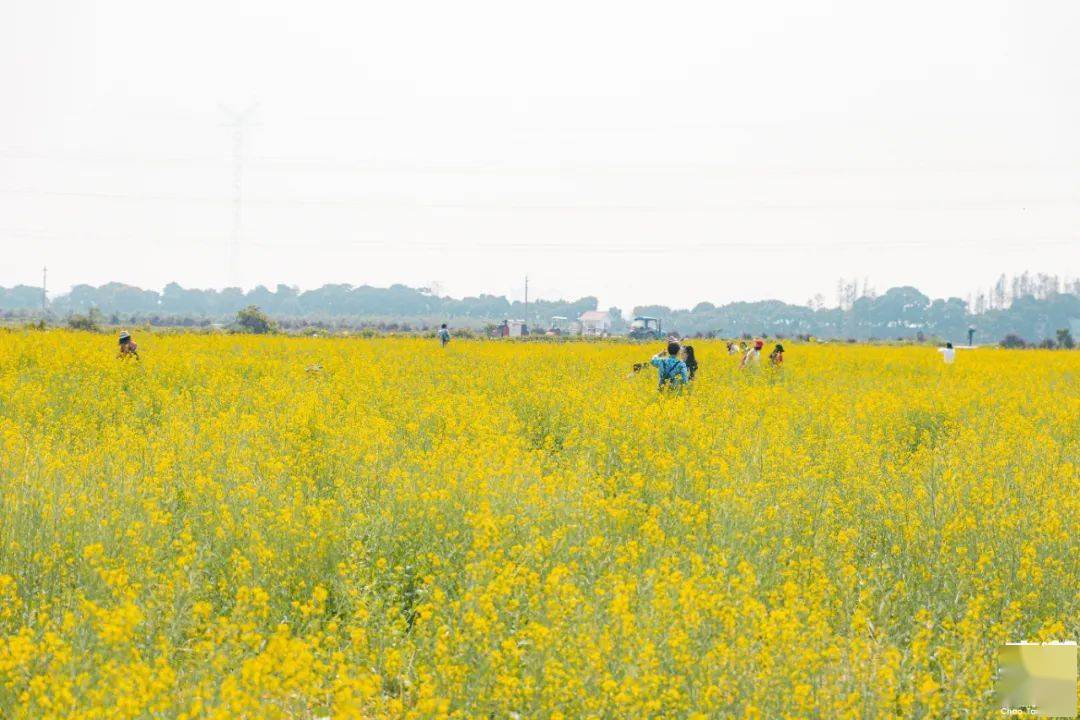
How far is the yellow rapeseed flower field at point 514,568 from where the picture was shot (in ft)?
12.4

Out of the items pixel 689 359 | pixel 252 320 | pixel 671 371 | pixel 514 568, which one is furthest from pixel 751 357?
pixel 252 320

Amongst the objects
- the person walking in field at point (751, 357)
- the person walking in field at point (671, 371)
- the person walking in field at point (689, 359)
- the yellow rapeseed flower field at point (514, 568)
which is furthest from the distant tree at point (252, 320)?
the yellow rapeseed flower field at point (514, 568)

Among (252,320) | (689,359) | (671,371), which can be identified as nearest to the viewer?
(671,371)

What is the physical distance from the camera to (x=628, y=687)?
3537 mm

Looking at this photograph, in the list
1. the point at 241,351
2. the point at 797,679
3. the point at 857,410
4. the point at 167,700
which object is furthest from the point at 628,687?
the point at 241,351

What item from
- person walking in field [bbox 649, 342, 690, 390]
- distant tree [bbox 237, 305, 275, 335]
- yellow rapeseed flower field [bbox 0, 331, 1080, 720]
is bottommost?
yellow rapeseed flower field [bbox 0, 331, 1080, 720]

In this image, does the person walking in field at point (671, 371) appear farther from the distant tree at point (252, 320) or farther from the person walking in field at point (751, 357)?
the distant tree at point (252, 320)

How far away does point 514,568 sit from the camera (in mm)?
5137

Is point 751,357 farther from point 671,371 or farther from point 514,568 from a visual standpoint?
point 514,568

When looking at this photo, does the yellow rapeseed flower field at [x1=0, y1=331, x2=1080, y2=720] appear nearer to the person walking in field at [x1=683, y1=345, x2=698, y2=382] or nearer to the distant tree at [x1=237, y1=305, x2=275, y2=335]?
the person walking in field at [x1=683, y1=345, x2=698, y2=382]

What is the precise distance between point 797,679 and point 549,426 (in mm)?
8524

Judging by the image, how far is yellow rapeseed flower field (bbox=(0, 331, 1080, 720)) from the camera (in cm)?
379

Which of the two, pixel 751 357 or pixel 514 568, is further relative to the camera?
pixel 751 357

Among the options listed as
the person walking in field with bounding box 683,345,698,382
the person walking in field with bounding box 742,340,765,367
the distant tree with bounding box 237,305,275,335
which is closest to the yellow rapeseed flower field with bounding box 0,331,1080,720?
the person walking in field with bounding box 683,345,698,382
